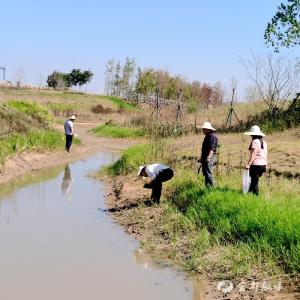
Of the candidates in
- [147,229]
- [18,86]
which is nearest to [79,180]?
[147,229]

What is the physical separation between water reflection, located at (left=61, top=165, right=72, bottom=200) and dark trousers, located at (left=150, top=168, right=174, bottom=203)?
3052 mm

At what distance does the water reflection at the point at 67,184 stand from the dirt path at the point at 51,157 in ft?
3.96

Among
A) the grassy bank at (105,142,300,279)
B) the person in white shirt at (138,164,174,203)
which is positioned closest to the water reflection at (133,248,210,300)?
the grassy bank at (105,142,300,279)

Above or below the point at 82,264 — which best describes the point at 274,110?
above

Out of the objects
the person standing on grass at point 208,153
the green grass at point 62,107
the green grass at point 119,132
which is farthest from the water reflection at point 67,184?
the green grass at point 62,107

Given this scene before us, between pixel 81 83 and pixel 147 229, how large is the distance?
70436 mm

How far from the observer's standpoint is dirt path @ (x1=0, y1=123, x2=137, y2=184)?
16.6 meters

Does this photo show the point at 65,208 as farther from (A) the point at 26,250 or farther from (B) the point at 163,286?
(B) the point at 163,286

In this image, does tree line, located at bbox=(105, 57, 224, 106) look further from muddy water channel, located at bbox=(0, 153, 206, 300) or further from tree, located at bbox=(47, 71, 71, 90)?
muddy water channel, located at bbox=(0, 153, 206, 300)

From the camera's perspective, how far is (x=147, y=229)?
9.39 m

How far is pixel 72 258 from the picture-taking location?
7.66 metres

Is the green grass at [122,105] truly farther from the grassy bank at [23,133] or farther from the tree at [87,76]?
the grassy bank at [23,133]

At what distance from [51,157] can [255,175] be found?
1323 cm

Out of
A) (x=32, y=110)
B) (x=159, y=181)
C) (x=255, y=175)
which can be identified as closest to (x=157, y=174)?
(x=159, y=181)
